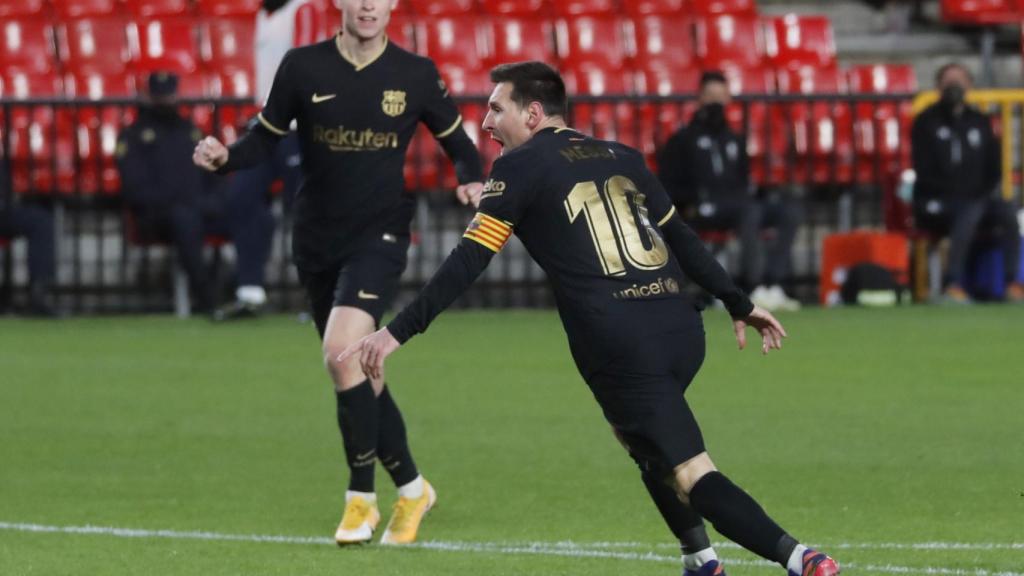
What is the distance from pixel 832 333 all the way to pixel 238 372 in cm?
444

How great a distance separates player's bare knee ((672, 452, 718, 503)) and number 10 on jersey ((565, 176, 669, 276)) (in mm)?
577

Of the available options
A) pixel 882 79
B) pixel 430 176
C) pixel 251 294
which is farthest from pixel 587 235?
pixel 882 79

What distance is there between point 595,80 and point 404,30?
1858 mm

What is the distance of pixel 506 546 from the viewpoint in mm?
7867

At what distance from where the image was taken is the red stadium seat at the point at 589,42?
21.1 m

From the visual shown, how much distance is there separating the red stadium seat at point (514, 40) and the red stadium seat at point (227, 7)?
7.39ft

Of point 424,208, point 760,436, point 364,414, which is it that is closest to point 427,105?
point 364,414

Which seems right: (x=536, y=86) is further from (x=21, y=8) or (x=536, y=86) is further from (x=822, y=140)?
(x=21, y=8)

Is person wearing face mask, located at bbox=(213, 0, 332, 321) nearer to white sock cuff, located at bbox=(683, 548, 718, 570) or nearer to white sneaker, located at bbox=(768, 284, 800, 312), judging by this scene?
white sneaker, located at bbox=(768, 284, 800, 312)

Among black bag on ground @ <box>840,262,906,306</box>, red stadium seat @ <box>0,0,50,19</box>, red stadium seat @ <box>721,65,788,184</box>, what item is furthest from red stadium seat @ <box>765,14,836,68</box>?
red stadium seat @ <box>0,0,50,19</box>

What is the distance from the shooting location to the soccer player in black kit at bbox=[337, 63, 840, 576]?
612 cm

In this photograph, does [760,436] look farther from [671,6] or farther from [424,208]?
[671,6]

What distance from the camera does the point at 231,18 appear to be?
20656 millimetres

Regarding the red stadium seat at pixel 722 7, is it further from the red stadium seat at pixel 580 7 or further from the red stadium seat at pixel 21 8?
the red stadium seat at pixel 21 8
